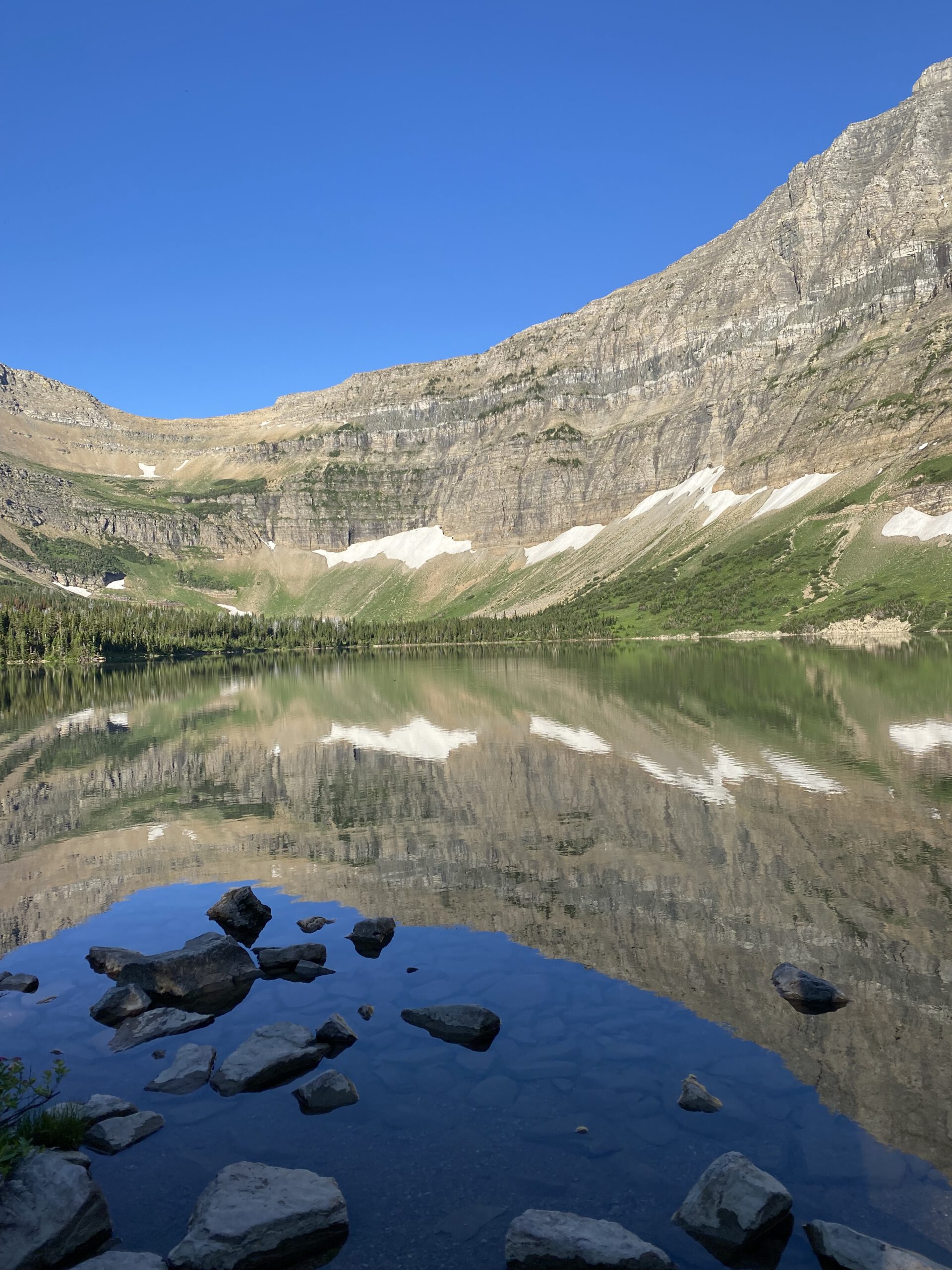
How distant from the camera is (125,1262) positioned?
10.7m

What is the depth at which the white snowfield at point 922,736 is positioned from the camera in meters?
45.4

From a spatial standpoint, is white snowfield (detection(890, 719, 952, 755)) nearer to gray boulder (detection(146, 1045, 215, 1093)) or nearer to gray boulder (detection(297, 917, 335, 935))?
gray boulder (detection(297, 917, 335, 935))

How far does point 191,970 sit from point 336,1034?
528 cm

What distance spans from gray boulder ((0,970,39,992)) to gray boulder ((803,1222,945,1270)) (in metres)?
18.0

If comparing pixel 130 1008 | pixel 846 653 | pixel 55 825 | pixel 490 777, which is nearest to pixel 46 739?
pixel 55 825

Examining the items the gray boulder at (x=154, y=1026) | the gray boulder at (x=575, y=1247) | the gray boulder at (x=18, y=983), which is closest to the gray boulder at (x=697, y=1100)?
the gray boulder at (x=575, y=1247)

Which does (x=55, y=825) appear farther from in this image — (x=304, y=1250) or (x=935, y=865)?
(x=935, y=865)

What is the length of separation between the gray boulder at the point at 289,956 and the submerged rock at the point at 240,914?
8.15 feet

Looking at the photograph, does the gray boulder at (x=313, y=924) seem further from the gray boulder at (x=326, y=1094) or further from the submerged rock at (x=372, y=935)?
the gray boulder at (x=326, y=1094)

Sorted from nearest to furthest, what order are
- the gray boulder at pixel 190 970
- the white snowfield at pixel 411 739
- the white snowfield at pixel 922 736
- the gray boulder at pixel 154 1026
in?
the gray boulder at pixel 154 1026, the gray boulder at pixel 190 970, the white snowfield at pixel 922 736, the white snowfield at pixel 411 739

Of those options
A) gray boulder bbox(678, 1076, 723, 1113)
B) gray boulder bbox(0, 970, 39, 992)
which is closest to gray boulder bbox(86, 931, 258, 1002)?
gray boulder bbox(0, 970, 39, 992)

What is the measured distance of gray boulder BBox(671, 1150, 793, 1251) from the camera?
11016mm

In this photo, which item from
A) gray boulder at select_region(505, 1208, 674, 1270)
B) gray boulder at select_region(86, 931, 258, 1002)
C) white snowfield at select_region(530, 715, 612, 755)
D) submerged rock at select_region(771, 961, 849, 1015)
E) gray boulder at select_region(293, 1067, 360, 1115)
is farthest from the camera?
white snowfield at select_region(530, 715, 612, 755)

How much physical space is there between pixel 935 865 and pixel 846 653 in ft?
389
